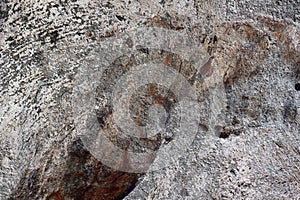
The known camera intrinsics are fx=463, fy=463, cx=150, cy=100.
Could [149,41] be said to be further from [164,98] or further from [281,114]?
[281,114]

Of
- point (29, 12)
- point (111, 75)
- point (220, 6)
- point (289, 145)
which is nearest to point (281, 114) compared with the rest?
point (289, 145)

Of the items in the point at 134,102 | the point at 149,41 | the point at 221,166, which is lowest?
the point at 221,166

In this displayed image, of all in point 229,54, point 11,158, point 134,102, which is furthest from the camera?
point 229,54

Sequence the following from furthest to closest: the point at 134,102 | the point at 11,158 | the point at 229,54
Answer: the point at 229,54 → the point at 134,102 → the point at 11,158

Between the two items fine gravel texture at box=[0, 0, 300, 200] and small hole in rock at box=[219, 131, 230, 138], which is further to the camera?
small hole in rock at box=[219, 131, 230, 138]

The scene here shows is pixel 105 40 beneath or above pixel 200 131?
above

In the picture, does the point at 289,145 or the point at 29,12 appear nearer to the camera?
the point at 29,12

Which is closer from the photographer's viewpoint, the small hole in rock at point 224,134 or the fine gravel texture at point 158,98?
the fine gravel texture at point 158,98

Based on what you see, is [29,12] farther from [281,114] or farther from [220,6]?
[281,114]
